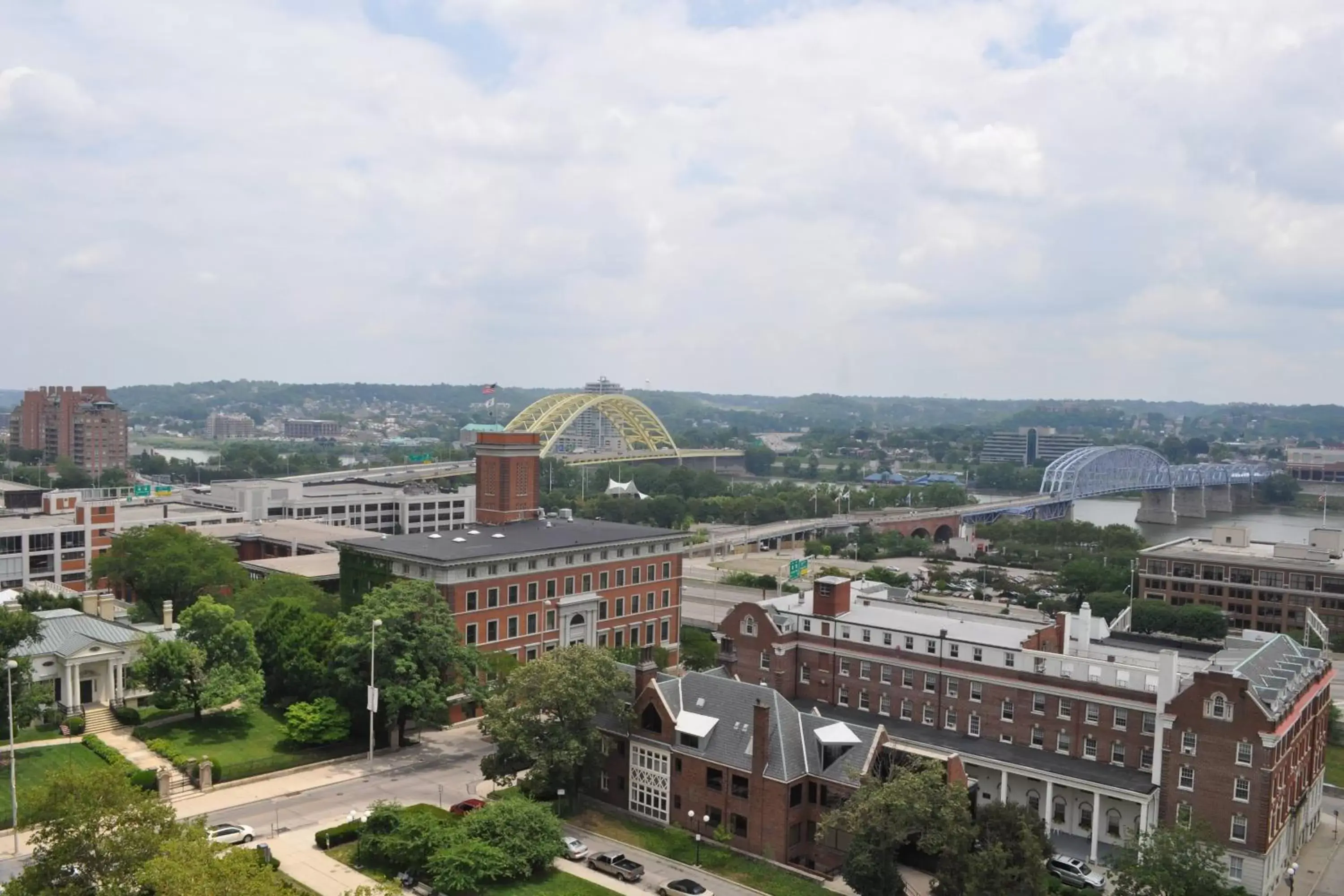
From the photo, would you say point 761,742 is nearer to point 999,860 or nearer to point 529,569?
point 999,860

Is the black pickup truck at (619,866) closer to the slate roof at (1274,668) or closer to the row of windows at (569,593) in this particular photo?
the row of windows at (569,593)

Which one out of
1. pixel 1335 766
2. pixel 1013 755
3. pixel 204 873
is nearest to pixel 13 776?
pixel 204 873

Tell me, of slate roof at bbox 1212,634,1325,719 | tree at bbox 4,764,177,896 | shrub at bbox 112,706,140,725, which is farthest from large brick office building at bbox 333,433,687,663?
slate roof at bbox 1212,634,1325,719

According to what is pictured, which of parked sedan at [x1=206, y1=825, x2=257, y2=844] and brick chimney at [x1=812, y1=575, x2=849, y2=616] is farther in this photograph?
brick chimney at [x1=812, y1=575, x2=849, y2=616]

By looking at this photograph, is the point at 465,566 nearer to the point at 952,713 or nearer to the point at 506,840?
the point at 506,840

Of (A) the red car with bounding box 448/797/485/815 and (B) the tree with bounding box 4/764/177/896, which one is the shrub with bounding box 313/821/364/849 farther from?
(B) the tree with bounding box 4/764/177/896

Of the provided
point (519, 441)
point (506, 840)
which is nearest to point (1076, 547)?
point (519, 441)

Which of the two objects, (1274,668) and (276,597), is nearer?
(1274,668)
